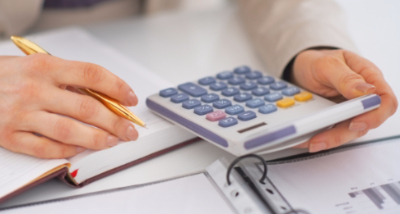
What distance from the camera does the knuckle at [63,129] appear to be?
1.28 ft

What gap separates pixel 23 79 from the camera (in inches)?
16.2

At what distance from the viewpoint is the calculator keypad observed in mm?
425

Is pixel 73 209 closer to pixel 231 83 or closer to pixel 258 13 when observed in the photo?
pixel 231 83

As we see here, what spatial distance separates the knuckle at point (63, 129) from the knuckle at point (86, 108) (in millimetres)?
15

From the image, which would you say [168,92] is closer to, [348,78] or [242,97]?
[242,97]

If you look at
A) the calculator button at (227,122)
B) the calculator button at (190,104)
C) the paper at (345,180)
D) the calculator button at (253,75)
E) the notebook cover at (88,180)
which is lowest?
the paper at (345,180)

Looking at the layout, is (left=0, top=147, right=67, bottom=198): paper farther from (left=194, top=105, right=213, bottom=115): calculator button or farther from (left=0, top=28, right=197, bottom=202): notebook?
(left=194, top=105, right=213, bottom=115): calculator button

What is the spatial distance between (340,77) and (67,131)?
0.99 ft

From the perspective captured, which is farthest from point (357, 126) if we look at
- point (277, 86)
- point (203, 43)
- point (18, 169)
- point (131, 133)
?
point (203, 43)

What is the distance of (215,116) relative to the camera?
1.35 ft

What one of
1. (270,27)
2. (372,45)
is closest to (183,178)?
(270,27)

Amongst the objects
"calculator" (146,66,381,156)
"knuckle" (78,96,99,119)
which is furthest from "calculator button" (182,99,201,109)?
"knuckle" (78,96,99,119)

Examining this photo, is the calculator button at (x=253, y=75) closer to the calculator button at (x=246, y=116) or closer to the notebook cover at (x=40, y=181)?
the calculator button at (x=246, y=116)

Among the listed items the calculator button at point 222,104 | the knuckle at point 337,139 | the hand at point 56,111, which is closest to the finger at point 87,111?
the hand at point 56,111
